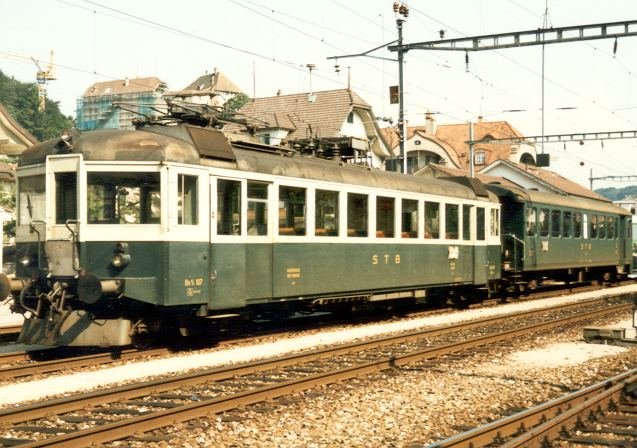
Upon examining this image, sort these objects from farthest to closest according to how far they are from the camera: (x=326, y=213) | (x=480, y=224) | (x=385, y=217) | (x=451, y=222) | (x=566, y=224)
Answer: (x=566, y=224)
(x=480, y=224)
(x=451, y=222)
(x=385, y=217)
(x=326, y=213)

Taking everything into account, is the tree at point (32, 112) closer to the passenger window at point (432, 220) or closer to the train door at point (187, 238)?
the passenger window at point (432, 220)

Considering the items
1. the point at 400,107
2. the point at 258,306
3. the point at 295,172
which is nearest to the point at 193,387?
the point at 258,306

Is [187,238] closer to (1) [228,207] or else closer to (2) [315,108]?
(1) [228,207]

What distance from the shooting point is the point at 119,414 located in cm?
810

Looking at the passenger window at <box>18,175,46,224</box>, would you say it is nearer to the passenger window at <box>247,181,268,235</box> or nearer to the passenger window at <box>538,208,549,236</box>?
the passenger window at <box>247,181,268,235</box>

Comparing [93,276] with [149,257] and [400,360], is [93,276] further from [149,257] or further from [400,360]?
[400,360]

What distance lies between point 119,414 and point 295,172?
649 cm

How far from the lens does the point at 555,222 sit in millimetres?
26562

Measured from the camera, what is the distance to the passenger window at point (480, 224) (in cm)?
2055

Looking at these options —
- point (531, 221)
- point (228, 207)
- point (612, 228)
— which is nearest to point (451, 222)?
point (531, 221)

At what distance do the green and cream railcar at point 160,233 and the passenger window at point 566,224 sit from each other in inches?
574

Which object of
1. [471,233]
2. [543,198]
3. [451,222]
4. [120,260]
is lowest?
[120,260]

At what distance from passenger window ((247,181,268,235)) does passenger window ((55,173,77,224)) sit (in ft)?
8.51

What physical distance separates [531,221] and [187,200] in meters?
15.2
